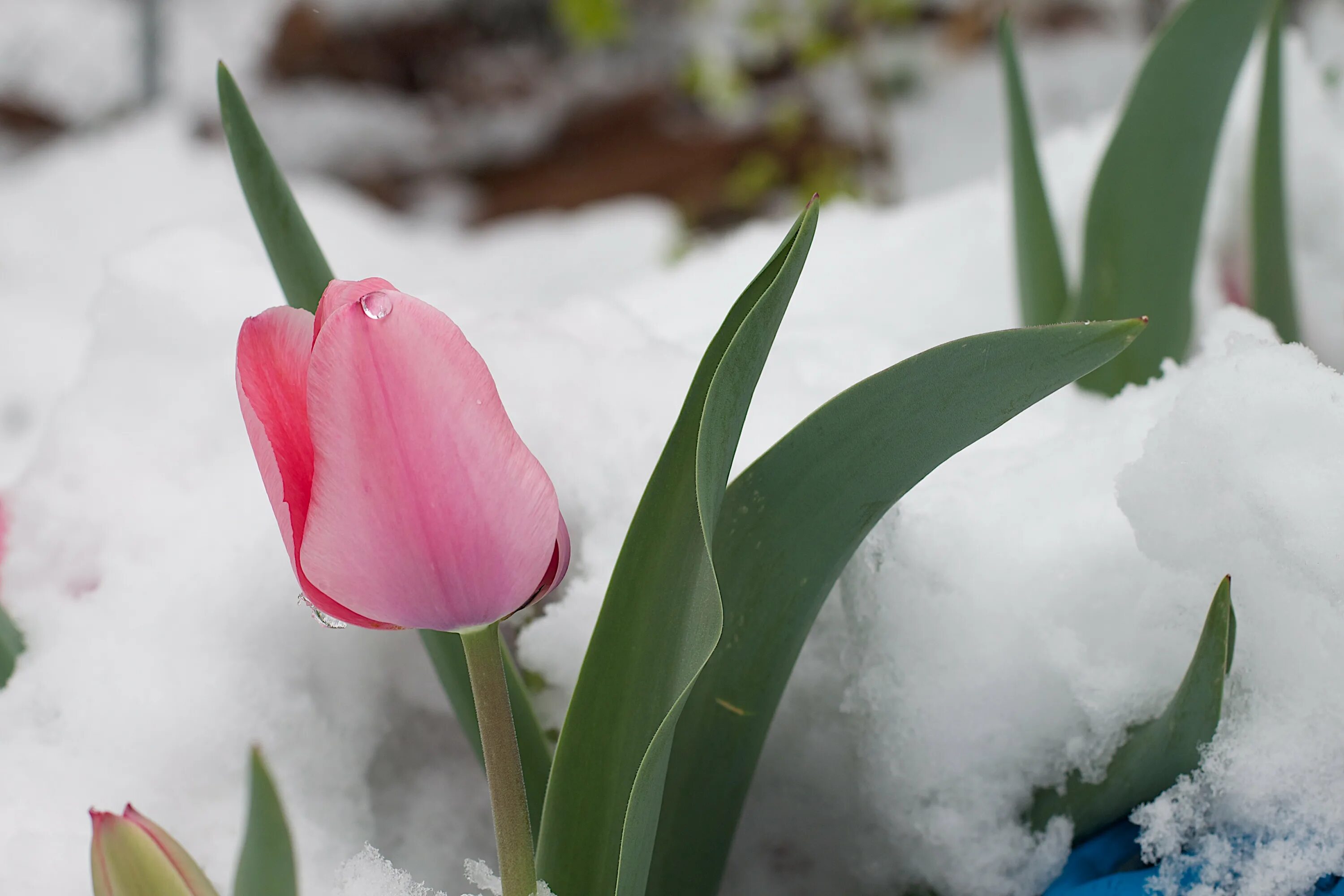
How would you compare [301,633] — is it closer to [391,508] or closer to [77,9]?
[391,508]

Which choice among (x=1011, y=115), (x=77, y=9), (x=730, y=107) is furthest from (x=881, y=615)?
(x=77, y=9)

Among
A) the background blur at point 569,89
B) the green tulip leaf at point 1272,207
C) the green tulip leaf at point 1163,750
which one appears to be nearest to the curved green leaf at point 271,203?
the green tulip leaf at point 1163,750

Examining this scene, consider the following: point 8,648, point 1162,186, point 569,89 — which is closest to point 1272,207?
point 1162,186

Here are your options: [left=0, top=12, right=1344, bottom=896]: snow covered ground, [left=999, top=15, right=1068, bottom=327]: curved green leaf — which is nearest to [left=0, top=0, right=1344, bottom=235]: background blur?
[left=999, top=15, right=1068, bottom=327]: curved green leaf

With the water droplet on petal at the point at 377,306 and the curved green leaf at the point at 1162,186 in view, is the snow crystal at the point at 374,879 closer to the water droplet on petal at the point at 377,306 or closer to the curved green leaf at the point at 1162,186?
the water droplet on petal at the point at 377,306

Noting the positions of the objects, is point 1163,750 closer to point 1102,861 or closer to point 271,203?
point 1102,861

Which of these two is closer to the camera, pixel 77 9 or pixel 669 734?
pixel 669 734
